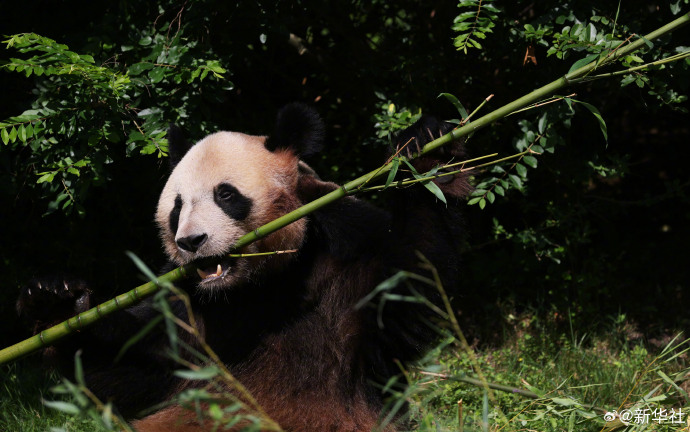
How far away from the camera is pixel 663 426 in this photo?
3.08m

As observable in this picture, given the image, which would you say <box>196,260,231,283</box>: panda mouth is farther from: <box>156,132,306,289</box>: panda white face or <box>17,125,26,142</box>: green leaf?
<box>17,125,26,142</box>: green leaf

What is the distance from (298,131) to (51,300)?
139 cm

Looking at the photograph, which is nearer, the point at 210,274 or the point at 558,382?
the point at 210,274

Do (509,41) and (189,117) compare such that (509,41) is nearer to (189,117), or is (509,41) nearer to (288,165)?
(288,165)

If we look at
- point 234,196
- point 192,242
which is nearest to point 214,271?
point 192,242

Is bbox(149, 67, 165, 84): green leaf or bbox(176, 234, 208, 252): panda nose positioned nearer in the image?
bbox(176, 234, 208, 252): panda nose

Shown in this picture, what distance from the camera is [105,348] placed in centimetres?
361

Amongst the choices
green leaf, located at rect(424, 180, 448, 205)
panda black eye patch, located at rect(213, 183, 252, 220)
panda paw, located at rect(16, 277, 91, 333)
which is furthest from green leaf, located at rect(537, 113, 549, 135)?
panda paw, located at rect(16, 277, 91, 333)

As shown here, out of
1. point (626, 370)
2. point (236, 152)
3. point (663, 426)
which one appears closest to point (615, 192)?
point (626, 370)

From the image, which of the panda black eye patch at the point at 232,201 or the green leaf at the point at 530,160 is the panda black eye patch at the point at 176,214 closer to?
the panda black eye patch at the point at 232,201

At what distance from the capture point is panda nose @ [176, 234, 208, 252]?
307 cm

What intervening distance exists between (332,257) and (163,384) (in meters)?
1.13

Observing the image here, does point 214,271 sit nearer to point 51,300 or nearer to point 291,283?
point 291,283

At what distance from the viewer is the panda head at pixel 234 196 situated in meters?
3.17
